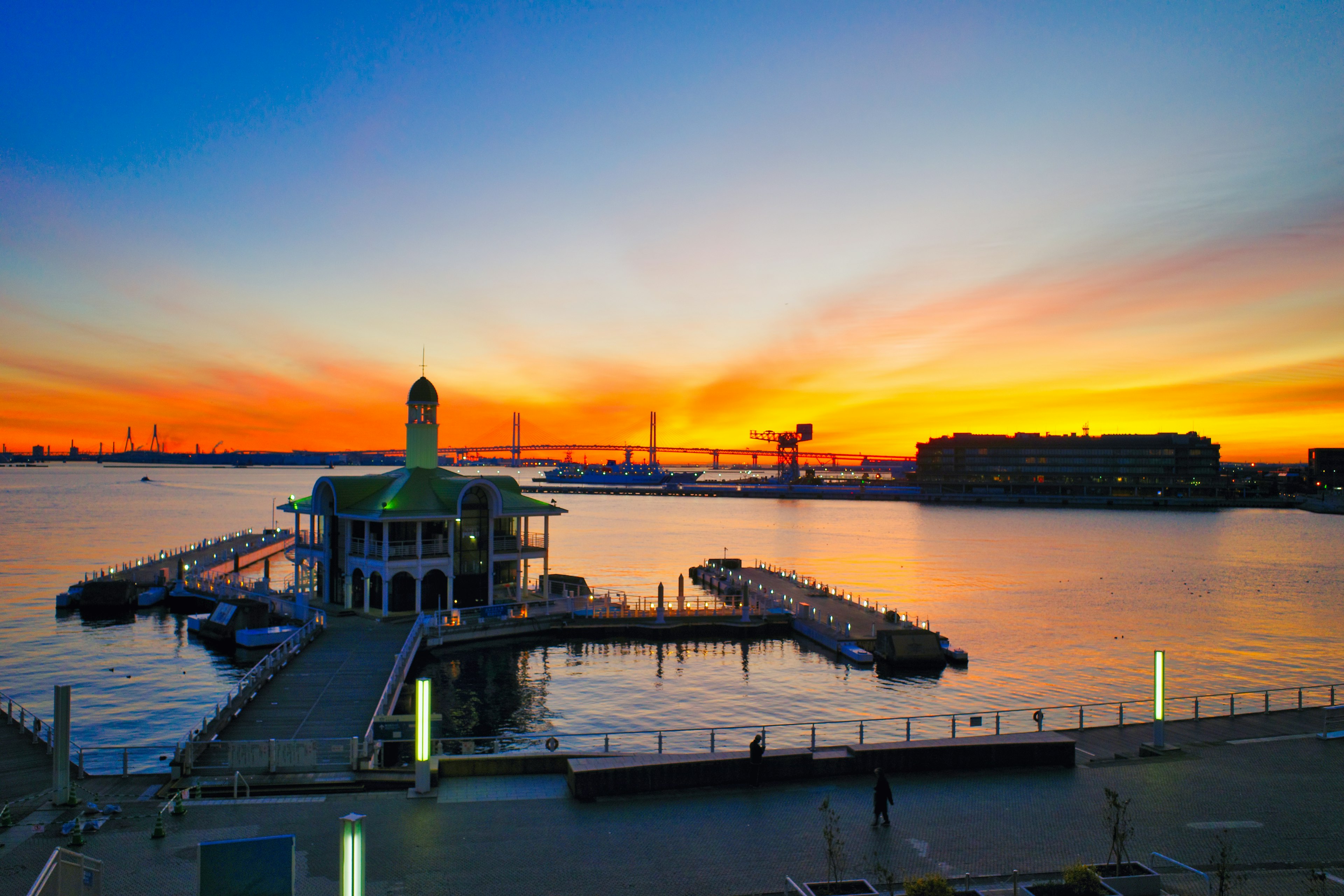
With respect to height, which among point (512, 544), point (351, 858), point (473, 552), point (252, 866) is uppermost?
point (512, 544)

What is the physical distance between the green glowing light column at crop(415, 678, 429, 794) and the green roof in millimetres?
25019

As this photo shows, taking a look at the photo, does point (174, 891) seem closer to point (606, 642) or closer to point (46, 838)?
point (46, 838)

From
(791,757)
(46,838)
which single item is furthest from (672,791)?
(46,838)

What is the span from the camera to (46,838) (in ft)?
47.0

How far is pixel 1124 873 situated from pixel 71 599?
2373 inches

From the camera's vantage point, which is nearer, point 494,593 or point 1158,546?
point 494,593

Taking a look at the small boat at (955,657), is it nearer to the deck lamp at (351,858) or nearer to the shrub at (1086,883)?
the shrub at (1086,883)

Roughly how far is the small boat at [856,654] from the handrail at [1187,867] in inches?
1115

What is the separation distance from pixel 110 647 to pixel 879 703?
3794 centimetres

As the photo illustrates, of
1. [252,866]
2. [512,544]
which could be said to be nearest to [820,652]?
[512,544]

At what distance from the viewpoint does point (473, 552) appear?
4512 centimetres

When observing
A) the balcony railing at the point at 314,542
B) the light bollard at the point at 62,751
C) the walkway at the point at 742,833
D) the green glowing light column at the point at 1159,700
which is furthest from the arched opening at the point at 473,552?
the green glowing light column at the point at 1159,700

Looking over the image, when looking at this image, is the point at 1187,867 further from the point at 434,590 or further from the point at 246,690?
the point at 434,590

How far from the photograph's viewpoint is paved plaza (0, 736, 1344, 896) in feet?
43.2
